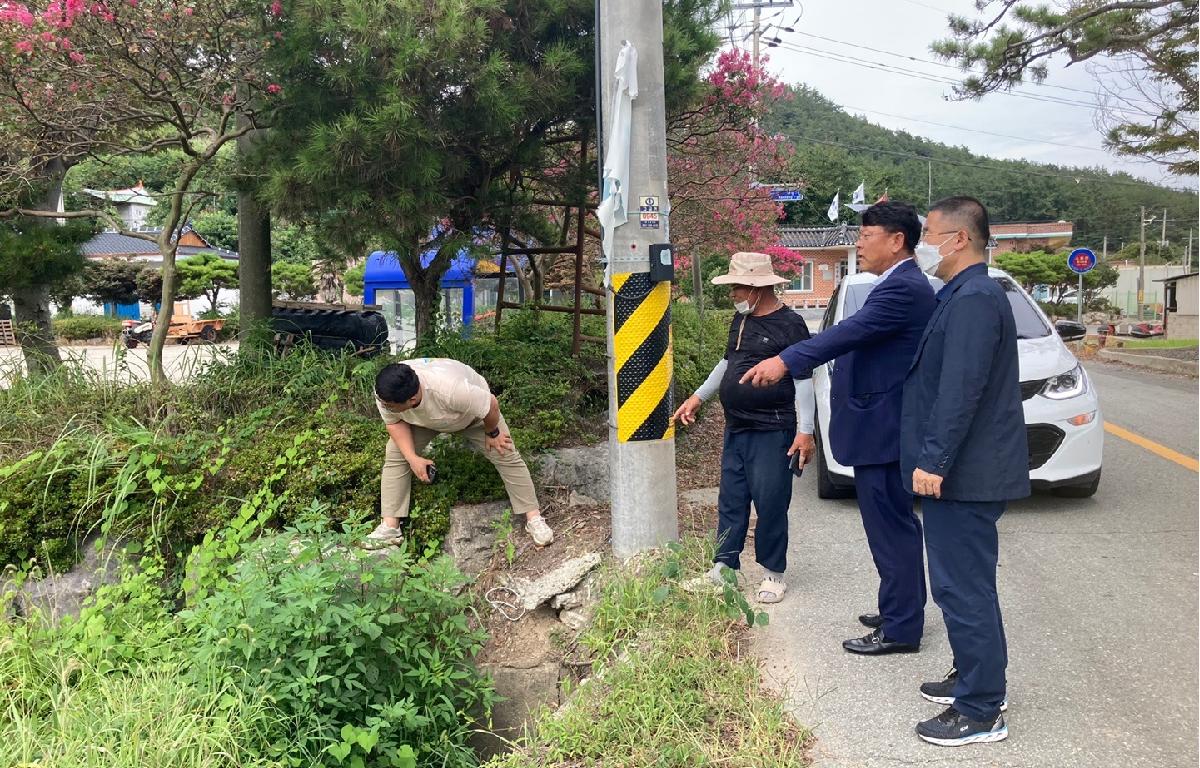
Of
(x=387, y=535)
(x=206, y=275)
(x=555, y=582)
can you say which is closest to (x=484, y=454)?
(x=387, y=535)

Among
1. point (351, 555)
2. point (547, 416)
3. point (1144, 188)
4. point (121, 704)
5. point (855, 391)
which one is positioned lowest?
point (121, 704)

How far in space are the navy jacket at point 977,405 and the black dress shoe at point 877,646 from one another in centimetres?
101

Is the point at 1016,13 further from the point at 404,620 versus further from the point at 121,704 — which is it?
the point at 121,704

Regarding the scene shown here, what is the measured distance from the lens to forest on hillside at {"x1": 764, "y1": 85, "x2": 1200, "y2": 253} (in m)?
53.9

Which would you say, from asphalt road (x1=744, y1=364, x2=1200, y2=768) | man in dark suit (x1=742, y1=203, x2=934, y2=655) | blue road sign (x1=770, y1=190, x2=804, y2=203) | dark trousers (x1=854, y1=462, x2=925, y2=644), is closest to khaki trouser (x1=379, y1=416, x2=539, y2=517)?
asphalt road (x1=744, y1=364, x2=1200, y2=768)

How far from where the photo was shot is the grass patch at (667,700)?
10.0 feet

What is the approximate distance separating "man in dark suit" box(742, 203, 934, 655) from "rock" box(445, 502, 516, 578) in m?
2.18

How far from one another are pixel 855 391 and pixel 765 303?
2.36 feet

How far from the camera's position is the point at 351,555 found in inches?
163

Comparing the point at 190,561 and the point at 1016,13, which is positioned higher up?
the point at 1016,13

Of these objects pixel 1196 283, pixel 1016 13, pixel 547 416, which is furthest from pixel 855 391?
pixel 1196 283

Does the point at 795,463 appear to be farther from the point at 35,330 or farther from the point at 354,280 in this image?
the point at 354,280

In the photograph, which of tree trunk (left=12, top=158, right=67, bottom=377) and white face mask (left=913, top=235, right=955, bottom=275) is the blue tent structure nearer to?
tree trunk (left=12, top=158, right=67, bottom=377)

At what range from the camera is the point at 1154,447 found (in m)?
8.02
